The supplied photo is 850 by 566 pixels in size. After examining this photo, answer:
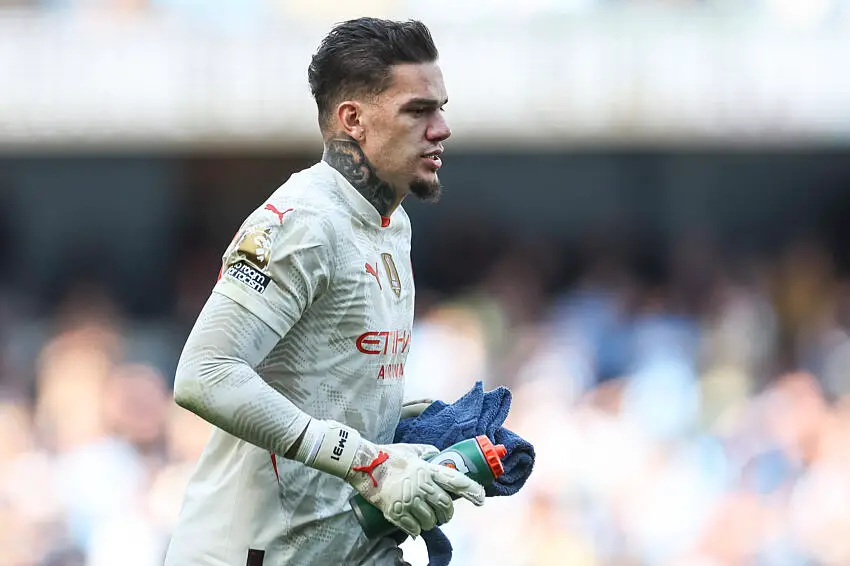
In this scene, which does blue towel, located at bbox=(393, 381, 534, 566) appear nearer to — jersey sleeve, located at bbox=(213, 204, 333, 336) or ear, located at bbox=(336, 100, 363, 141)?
jersey sleeve, located at bbox=(213, 204, 333, 336)

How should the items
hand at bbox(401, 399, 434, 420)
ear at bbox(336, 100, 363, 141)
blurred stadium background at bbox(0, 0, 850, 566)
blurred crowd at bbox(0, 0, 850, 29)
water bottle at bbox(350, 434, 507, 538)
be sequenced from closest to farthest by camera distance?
water bottle at bbox(350, 434, 507, 538), ear at bbox(336, 100, 363, 141), hand at bbox(401, 399, 434, 420), blurred stadium background at bbox(0, 0, 850, 566), blurred crowd at bbox(0, 0, 850, 29)

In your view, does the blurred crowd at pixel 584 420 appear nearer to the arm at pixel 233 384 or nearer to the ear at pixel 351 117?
the ear at pixel 351 117

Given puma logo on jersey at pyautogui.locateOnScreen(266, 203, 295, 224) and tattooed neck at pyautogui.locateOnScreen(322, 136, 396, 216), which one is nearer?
puma logo on jersey at pyautogui.locateOnScreen(266, 203, 295, 224)

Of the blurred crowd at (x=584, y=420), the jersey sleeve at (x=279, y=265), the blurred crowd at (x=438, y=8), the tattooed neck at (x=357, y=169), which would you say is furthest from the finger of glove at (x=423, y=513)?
the blurred crowd at (x=438, y=8)

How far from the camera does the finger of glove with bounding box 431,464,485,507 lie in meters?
3.23

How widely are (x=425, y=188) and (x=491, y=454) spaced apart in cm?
64

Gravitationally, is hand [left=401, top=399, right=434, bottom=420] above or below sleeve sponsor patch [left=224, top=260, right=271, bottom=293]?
below

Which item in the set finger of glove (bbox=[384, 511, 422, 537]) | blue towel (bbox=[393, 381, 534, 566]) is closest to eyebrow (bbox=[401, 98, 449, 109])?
blue towel (bbox=[393, 381, 534, 566])

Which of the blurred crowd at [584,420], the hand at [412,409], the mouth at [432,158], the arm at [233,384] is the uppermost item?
the mouth at [432,158]

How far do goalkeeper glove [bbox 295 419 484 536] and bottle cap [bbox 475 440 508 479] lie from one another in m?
0.15

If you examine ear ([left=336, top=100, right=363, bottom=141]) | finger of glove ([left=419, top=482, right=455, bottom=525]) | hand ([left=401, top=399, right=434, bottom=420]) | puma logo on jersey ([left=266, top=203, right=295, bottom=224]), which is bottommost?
finger of glove ([left=419, top=482, right=455, bottom=525])

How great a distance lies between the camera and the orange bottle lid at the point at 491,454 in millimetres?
3404

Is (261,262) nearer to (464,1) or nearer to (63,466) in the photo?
(63,466)

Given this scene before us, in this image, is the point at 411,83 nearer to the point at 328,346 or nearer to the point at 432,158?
the point at 432,158
